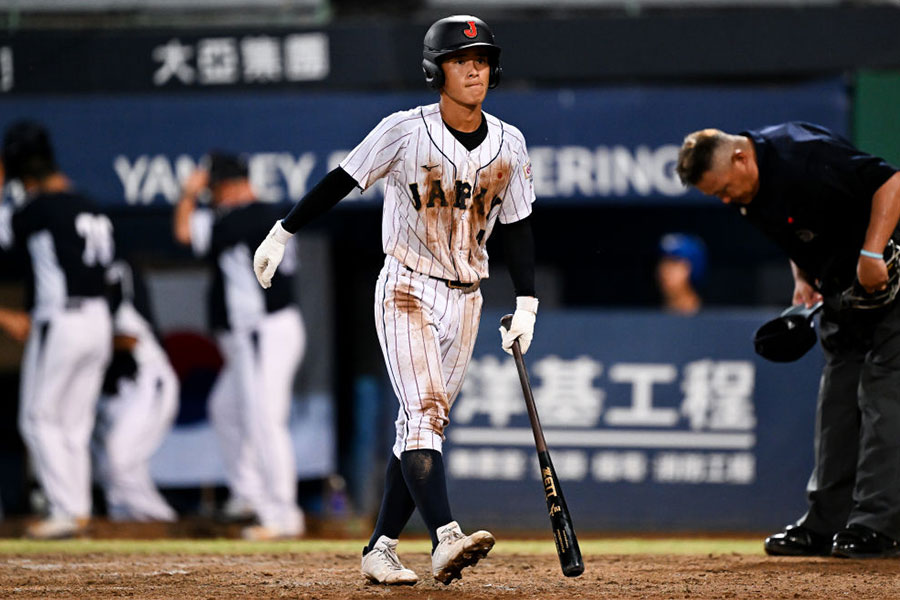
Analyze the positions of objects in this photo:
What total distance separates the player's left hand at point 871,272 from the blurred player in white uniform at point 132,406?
452 centimetres

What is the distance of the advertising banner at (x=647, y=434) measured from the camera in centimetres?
726

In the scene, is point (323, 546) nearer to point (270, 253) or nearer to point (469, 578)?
point (469, 578)

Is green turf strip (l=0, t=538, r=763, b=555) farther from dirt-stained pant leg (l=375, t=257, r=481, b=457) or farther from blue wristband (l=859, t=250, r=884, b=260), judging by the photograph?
blue wristband (l=859, t=250, r=884, b=260)

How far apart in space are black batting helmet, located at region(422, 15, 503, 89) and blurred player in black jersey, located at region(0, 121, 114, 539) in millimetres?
3596

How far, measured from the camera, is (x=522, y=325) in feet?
14.0

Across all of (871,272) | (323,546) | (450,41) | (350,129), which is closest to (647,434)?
(323,546)

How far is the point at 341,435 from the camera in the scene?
30.4 ft

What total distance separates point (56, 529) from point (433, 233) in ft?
12.3

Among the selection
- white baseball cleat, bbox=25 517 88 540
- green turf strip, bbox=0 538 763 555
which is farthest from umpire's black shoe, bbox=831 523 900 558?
white baseball cleat, bbox=25 517 88 540

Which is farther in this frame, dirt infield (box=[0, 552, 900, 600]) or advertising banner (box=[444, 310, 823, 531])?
advertising banner (box=[444, 310, 823, 531])

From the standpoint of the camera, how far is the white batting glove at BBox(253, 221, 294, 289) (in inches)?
166

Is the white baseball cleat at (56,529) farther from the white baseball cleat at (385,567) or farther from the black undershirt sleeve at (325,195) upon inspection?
the black undershirt sleeve at (325,195)

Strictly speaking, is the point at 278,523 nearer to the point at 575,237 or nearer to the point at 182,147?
the point at 182,147

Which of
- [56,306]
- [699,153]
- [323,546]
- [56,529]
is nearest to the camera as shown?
[699,153]
